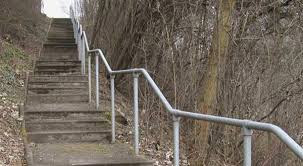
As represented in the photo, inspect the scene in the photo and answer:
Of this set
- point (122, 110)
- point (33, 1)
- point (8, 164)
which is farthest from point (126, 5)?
point (33, 1)

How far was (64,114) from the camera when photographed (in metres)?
7.59

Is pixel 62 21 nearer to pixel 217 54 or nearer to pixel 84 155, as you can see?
pixel 217 54

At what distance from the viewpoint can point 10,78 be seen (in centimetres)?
938

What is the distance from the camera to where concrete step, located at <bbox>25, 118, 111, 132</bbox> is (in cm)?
Answer: 711

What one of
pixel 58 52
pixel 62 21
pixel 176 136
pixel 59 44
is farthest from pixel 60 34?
pixel 176 136

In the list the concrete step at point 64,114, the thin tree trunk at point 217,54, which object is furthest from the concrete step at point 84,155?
the thin tree trunk at point 217,54

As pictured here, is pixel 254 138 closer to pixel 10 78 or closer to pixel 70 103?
pixel 70 103

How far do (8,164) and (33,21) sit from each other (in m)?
12.2

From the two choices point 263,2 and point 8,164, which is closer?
point 8,164

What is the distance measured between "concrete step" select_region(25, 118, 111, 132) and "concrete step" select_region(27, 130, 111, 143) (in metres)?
0.21

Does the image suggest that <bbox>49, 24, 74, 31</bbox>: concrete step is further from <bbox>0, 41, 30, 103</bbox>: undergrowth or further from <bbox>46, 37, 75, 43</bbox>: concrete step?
<bbox>0, 41, 30, 103</bbox>: undergrowth

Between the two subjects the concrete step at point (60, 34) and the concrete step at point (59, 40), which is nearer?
the concrete step at point (59, 40)

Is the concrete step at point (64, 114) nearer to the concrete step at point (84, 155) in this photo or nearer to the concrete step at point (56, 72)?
the concrete step at point (84, 155)

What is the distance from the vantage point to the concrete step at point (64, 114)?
7.45 m
